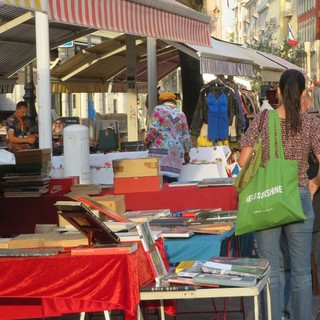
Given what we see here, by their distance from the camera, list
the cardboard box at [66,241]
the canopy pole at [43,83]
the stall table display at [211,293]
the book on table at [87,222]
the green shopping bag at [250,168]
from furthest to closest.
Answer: the canopy pole at [43,83] < the green shopping bag at [250,168] < the cardboard box at [66,241] < the book on table at [87,222] < the stall table display at [211,293]

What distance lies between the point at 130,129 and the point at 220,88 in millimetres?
1790

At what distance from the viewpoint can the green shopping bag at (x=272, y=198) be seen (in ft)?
21.6

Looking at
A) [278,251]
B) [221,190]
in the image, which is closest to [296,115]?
[278,251]

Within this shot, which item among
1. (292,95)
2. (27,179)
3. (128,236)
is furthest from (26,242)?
(27,179)

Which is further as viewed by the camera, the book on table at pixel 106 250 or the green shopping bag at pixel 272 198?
the green shopping bag at pixel 272 198

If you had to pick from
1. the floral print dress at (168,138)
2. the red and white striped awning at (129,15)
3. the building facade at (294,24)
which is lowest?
the floral print dress at (168,138)

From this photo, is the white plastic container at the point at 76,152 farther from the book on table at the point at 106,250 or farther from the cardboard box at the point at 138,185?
the book on table at the point at 106,250

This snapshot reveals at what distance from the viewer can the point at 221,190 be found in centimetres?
880

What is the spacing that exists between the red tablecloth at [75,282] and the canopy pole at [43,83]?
4514mm

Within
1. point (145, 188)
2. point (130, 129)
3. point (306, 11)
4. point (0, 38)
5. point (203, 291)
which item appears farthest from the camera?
point (306, 11)

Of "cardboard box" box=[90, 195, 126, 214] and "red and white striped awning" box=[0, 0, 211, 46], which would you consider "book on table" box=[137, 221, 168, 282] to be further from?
"red and white striped awning" box=[0, 0, 211, 46]

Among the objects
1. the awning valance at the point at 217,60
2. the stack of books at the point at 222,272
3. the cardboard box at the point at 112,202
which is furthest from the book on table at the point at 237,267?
the awning valance at the point at 217,60

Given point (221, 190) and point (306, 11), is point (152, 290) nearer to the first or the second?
point (221, 190)

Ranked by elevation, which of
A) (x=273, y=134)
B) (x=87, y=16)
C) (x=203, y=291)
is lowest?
(x=203, y=291)
